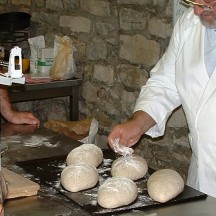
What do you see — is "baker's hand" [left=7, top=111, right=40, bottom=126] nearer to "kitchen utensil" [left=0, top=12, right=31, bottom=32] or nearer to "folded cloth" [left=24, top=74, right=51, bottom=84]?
"folded cloth" [left=24, top=74, right=51, bottom=84]

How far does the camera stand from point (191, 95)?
86.5 inches

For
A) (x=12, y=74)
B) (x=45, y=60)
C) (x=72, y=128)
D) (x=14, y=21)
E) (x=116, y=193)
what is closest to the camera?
(x=12, y=74)

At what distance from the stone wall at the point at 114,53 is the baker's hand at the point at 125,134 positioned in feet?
3.34

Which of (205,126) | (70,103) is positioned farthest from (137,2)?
(205,126)

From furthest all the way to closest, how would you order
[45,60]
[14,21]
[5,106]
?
[14,21], [45,60], [5,106]

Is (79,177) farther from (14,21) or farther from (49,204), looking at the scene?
(14,21)

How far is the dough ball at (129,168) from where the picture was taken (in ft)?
6.34

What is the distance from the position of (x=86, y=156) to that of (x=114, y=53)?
1.65 m

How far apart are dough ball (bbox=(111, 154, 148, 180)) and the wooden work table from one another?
62.6 inches

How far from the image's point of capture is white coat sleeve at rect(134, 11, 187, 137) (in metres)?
2.28

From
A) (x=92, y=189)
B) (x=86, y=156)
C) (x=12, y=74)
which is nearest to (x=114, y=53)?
(x=86, y=156)

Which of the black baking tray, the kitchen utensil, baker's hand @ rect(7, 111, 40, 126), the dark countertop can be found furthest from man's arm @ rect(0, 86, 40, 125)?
the kitchen utensil

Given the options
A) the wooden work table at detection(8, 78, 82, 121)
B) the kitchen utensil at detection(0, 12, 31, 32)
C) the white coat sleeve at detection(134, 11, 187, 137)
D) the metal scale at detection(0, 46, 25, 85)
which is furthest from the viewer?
the kitchen utensil at detection(0, 12, 31, 32)

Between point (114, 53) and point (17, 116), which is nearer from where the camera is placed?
point (17, 116)
